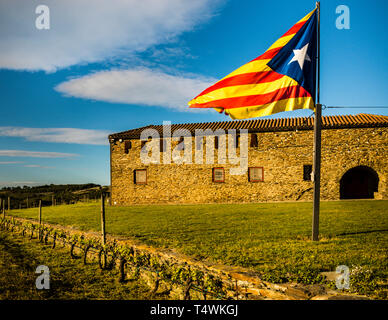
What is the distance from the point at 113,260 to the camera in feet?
21.7

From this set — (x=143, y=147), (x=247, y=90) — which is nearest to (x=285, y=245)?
(x=247, y=90)

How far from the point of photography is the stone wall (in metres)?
18.3

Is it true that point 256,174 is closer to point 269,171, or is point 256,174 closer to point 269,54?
point 269,171

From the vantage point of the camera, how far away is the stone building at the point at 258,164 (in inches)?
725

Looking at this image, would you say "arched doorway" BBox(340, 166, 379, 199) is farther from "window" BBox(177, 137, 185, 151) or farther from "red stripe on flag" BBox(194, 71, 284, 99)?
"red stripe on flag" BBox(194, 71, 284, 99)

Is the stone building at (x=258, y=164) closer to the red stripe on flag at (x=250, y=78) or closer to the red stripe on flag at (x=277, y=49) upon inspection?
the red stripe on flag at (x=277, y=49)

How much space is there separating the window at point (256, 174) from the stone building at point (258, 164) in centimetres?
7

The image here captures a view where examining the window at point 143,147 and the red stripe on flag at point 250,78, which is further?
the window at point 143,147

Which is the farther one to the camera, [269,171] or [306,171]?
[269,171]

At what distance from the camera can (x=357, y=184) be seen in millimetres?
20031

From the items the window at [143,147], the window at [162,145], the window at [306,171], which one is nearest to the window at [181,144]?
the window at [162,145]

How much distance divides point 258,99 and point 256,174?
47.1ft

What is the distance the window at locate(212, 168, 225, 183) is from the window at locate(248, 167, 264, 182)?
204 centimetres
